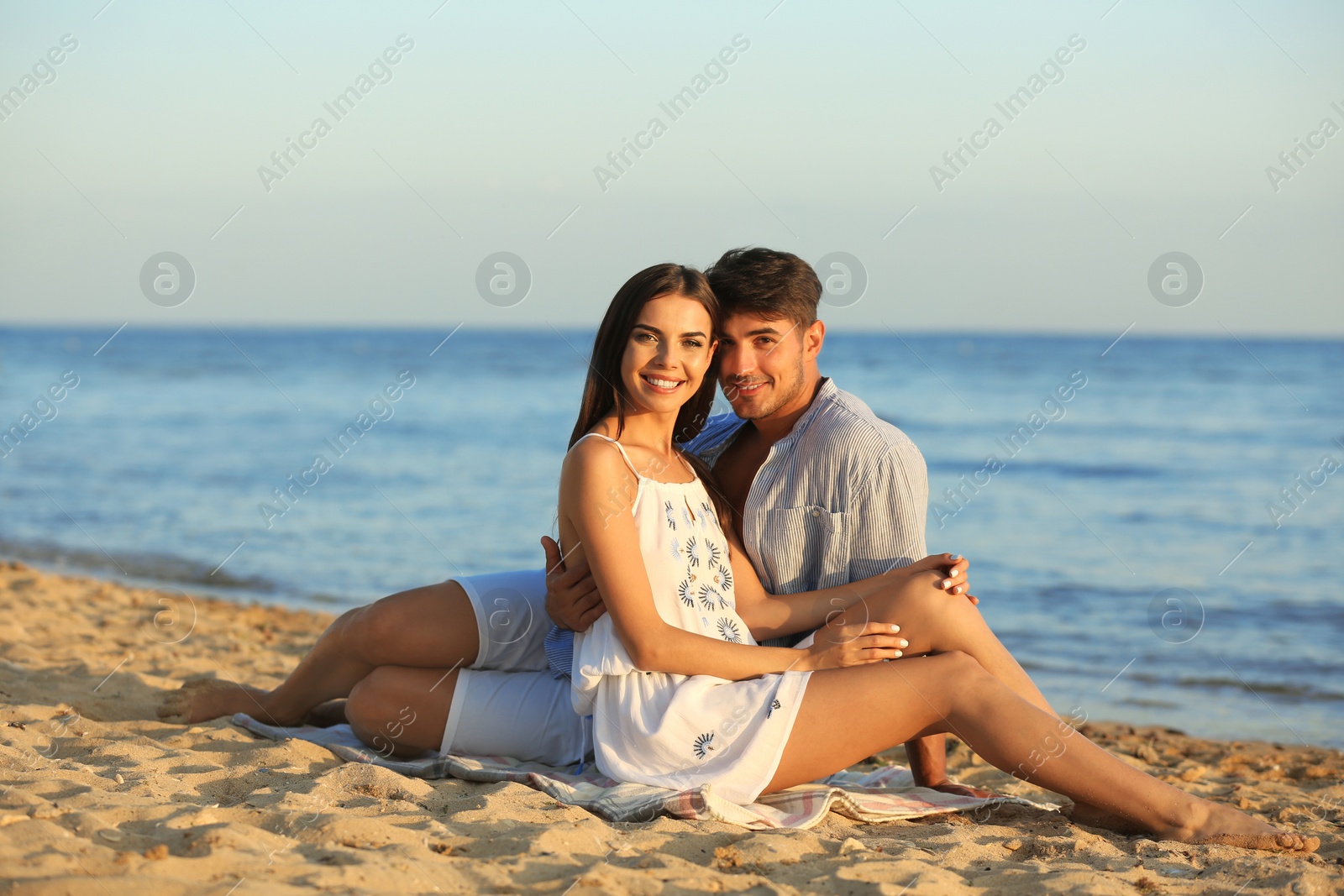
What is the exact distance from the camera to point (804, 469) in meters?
3.72

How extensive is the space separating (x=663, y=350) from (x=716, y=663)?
97 cm

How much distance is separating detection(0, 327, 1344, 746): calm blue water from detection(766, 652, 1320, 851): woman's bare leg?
260 cm

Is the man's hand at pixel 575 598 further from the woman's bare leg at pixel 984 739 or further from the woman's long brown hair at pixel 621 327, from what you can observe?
the woman's bare leg at pixel 984 739

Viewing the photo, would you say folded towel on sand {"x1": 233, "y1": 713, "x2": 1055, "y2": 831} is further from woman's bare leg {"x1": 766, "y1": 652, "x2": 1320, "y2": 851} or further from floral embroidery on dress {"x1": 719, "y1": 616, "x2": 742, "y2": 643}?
floral embroidery on dress {"x1": 719, "y1": 616, "x2": 742, "y2": 643}

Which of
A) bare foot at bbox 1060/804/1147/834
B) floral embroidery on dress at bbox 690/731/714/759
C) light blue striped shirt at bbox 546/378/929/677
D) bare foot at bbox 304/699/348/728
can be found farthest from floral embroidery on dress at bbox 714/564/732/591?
bare foot at bbox 304/699/348/728

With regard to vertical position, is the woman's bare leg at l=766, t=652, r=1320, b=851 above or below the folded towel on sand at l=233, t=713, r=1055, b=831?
above

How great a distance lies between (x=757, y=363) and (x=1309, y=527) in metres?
8.24

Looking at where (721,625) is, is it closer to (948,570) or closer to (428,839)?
(948,570)

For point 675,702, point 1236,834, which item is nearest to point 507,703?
point 675,702

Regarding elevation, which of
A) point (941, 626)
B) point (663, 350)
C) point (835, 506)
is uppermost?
point (663, 350)

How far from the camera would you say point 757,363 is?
374cm

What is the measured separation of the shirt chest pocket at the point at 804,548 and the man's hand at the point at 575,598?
2.41 ft

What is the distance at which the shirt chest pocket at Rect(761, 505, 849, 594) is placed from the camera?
3699 mm

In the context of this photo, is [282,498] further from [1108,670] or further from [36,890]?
[36,890]
